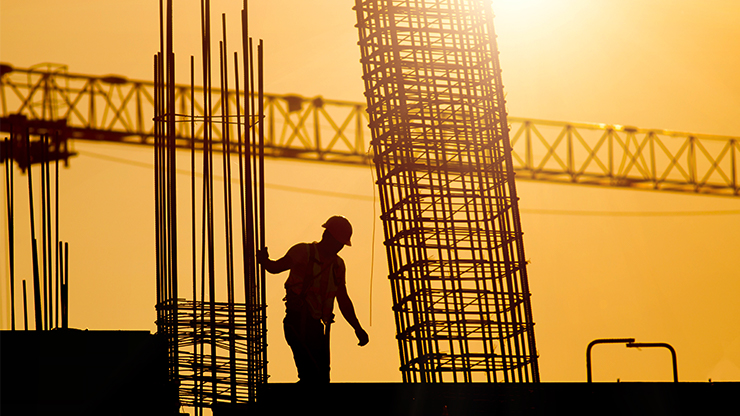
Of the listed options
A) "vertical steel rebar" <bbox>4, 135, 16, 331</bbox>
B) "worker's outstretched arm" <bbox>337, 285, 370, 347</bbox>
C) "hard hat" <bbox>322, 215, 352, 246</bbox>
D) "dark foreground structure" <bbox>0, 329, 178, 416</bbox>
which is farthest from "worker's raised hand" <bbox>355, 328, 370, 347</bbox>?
"vertical steel rebar" <bbox>4, 135, 16, 331</bbox>

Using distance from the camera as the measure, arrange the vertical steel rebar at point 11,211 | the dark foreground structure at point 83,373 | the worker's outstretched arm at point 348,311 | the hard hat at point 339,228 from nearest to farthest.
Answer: the dark foreground structure at point 83,373 < the hard hat at point 339,228 < the worker's outstretched arm at point 348,311 < the vertical steel rebar at point 11,211

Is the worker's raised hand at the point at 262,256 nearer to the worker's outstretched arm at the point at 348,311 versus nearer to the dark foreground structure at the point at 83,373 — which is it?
the worker's outstretched arm at the point at 348,311

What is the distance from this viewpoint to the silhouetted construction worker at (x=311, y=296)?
600 cm

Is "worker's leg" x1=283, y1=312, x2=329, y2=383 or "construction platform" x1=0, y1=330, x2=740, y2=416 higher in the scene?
"worker's leg" x1=283, y1=312, x2=329, y2=383

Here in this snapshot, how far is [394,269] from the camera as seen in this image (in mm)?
6242

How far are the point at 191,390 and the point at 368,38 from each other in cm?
276

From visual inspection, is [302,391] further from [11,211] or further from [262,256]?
[11,211]

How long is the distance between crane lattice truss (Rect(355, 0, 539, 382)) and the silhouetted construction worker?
419 millimetres

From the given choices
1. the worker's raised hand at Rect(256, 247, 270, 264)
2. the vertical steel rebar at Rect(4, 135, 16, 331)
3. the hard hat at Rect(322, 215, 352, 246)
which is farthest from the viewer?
the vertical steel rebar at Rect(4, 135, 16, 331)

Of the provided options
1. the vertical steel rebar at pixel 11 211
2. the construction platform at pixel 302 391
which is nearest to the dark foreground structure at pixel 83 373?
the construction platform at pixel 302 391

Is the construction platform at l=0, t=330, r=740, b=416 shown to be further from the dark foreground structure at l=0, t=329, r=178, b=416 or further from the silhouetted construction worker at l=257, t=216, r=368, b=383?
the silhouetted construction worker at l=257, t=216, r=368, b=383

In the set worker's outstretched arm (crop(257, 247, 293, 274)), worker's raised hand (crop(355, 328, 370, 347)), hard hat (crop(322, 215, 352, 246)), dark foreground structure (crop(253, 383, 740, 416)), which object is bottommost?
dark foreground structure (crop(253, 383, 740, 416))

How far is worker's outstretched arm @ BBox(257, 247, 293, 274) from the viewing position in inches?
227

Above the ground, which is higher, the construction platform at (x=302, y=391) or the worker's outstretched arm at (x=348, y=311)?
the worker's outstretched arm at (x=348, y=311)
